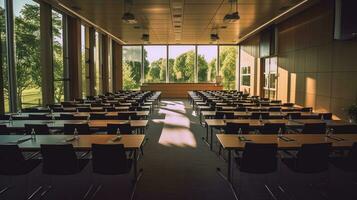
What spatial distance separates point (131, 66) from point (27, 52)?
14.1m

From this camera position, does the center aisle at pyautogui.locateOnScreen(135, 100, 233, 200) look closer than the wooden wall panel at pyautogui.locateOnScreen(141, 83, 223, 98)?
Yes

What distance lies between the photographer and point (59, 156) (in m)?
3.73

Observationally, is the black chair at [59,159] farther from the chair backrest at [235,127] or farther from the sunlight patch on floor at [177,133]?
the sunlight patch on floor at [177,133]

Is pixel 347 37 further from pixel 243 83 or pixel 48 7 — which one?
pixel 243 83

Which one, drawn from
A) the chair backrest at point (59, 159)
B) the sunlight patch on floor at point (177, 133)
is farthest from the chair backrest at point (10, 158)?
the sunlight patch on floor at point (177, 133)

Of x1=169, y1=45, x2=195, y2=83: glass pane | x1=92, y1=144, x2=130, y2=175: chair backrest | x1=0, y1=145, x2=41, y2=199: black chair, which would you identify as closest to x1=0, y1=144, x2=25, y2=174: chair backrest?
x1=0, y1=145, x2=41, y2=199: black chair

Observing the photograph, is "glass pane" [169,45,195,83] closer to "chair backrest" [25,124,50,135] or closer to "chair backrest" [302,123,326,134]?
"chair backrest" [302,123,326,134]

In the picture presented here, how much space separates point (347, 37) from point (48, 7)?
30.9 ft

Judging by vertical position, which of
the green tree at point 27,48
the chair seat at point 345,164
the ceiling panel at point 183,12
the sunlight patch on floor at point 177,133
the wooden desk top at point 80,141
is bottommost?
the sunlight patch on floor at point 177,133

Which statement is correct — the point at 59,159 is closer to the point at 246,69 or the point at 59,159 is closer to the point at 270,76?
the point at 270,76

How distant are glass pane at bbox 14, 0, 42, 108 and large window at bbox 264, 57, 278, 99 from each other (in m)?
10.6

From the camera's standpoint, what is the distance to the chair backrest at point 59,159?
368 centimetres

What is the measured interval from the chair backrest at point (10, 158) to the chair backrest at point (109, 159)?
96 centimetres

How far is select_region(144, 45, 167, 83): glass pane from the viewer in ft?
75.2
